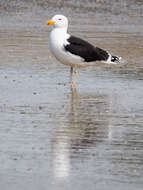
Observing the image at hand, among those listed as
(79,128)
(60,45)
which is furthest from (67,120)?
(60,45)

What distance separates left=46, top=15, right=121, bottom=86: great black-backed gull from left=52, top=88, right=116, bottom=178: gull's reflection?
1188 millimetres

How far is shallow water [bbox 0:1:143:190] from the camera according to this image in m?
6.88

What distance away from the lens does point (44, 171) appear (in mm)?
6965

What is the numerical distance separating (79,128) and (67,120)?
543mm

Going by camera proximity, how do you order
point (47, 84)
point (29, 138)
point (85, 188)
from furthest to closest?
point (47, 84) < point (29, 138) < point (85, 188)

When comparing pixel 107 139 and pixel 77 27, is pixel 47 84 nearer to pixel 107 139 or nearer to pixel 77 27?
pixel 107 139

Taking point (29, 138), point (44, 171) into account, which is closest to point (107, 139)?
point (29, 138)

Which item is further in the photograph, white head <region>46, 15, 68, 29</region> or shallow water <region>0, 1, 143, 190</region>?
white head <region>46, 15, 68, 29</region>

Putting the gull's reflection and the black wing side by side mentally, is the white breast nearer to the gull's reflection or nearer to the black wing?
the black wing

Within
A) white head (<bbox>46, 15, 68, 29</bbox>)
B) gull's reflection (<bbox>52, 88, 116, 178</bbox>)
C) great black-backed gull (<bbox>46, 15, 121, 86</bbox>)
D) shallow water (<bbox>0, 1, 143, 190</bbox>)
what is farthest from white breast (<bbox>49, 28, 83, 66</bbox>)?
gull's reflection (<bbox>52, 88, 116, 178</bbox>)

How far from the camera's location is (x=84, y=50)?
1307 centimetres

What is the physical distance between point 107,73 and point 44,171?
6.81 meters

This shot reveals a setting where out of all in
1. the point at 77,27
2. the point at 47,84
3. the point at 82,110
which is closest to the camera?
the point at 82,110

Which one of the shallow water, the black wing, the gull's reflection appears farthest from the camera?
the black wing
